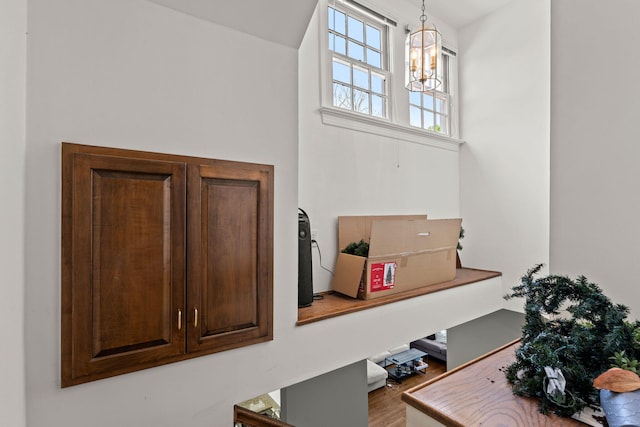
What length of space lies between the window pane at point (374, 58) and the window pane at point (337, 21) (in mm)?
352

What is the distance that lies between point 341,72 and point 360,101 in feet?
1.07

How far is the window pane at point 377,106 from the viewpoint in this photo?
3232 mm

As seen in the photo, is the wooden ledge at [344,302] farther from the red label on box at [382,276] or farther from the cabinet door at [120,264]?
the cabinet door at [120,264]

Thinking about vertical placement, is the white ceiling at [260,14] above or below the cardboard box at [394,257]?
above

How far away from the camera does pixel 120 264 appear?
4.35ft

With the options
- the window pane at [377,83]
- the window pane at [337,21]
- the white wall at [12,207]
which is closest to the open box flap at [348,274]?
the window pane at [377,83]

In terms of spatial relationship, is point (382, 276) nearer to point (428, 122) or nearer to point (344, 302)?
point (344, 302)

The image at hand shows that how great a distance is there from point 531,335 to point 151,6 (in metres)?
2.15

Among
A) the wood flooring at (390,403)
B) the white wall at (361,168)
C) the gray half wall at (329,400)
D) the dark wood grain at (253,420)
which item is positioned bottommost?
the wood flooring at (390,403)

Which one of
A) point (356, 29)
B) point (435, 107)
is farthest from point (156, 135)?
point (435, 107)

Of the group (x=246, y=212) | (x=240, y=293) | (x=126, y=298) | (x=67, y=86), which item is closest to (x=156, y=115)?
(x=67, y=86)

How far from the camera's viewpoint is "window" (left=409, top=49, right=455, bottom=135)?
11.8ft

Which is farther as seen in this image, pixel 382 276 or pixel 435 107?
pixel 435 107

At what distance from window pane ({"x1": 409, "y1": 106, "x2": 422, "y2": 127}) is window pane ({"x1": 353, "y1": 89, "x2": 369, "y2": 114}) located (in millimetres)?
621
